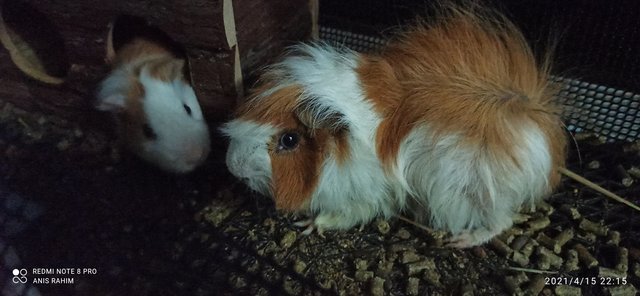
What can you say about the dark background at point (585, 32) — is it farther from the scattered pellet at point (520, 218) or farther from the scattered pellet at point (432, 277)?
the scattered pellet at point (432, 277)

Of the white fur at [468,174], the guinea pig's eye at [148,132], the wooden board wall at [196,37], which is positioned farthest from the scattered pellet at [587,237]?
the guinea pig's eye at [148,132]

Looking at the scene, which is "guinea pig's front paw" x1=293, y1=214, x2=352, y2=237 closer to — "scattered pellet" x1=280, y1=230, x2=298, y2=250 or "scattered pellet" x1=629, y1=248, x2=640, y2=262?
"scattered pellet" x1=280, y1=230, x2=298, y2=250

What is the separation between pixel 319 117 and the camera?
120 cm

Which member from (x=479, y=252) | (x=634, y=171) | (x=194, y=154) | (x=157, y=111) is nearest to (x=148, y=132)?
(x=157, y=111)

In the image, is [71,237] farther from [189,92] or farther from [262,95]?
[262,95]

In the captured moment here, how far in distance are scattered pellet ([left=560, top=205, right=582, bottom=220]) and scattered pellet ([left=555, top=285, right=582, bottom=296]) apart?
0.82ft

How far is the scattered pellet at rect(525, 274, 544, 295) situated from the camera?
1.29 m

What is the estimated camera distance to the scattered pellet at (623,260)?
1.34 m

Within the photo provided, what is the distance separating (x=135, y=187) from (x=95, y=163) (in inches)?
7.7

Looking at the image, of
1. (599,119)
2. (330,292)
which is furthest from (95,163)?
(599,119)

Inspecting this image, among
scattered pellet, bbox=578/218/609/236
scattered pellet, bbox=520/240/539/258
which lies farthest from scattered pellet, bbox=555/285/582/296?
scattered pellet, bbox=578/218/609/236

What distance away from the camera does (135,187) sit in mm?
1578

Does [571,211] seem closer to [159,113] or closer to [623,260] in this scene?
[623,260]

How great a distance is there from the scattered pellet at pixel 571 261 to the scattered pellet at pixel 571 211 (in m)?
0.13
